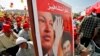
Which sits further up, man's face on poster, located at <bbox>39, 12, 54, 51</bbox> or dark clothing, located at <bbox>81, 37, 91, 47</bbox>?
man's face on poster, located at <bbox>39, 12, 54, 51</bbox>

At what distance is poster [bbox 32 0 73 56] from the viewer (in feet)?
5.69

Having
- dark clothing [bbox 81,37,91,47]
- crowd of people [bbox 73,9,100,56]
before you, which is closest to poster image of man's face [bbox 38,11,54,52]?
crowd of people [bbox 73,9,100,56]

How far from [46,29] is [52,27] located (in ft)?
0.46

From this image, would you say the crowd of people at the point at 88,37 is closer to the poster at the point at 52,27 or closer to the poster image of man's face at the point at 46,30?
the poster at the point at 52,27

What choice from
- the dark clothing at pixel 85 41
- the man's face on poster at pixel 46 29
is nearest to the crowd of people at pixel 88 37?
the dark clothing at pixel 85 41

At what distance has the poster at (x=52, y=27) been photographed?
173cm

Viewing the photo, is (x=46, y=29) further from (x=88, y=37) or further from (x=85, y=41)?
(x=85, y=41)

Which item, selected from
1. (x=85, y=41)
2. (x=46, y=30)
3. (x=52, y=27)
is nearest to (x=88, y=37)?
(x=85, y=41)

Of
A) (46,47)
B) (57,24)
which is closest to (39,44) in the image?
(46,47)

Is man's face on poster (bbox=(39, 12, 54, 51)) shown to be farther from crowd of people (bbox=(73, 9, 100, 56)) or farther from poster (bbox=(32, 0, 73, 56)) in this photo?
crowd of people (bbox=(73, 9, 100, 56))

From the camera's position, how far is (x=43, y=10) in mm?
1800

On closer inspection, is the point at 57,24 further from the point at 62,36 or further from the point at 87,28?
the point at 87,28

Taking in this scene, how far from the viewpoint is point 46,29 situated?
1854mm

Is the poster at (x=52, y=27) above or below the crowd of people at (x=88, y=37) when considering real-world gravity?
above
